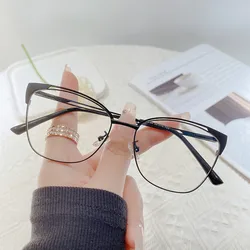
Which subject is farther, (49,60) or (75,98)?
(49,60)

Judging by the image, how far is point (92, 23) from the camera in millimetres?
917

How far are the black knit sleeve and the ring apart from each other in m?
0.08

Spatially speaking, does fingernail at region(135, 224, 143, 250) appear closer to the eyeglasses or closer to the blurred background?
the eyeglasses

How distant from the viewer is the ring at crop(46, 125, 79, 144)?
17.7 inches

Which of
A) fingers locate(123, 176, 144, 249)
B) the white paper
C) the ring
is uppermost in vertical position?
the ring

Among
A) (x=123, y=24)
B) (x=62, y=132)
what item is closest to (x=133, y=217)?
(x=62, y=132)

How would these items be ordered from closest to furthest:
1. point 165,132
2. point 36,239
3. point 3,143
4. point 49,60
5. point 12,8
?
point 36,239, point 165,132, point 3,143, point 49,60, point 12,8

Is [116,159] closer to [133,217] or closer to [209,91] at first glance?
[133,217]

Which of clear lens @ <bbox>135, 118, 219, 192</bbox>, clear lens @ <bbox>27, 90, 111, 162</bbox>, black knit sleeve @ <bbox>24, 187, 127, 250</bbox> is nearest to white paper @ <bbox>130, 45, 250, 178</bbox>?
clear lens @ <bbox>135, 118, 219, 192</bbox>

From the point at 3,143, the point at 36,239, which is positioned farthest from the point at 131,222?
the point at 3,143

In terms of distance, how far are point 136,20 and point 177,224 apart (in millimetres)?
582

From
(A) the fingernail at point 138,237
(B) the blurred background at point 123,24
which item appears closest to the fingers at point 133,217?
(A) the fingernail at point 138,237

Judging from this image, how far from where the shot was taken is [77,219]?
368mm

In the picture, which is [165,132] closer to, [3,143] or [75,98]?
[75,98]
